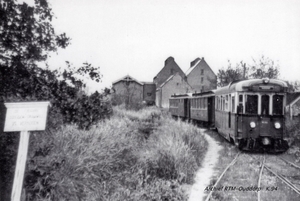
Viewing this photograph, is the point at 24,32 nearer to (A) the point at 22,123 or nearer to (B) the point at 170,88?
(A) the point at 22,123

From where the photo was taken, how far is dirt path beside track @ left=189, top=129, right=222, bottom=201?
6.80 m

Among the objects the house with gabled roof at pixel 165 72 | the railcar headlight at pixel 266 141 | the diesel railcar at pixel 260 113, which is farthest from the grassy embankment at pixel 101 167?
the house with gabled roof at pixel 165 72

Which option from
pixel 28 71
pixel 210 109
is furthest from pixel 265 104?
pixel 28 71

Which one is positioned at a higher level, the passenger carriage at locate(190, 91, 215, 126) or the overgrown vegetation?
the passenger carriage at locate(190, 91, 215, 126)

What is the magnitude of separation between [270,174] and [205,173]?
1.85 meters

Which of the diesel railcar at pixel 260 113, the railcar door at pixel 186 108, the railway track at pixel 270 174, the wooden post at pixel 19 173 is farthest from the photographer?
the railcar door at pixel 186 108

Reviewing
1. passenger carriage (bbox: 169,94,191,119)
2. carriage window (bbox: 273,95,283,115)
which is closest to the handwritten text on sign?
carriage window (bbox: 273,95,283,115)

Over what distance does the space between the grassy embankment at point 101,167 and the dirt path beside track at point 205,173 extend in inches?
9.6

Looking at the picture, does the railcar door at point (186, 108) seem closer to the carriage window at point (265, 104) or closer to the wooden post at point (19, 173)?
the carriage window at point (265, 104)

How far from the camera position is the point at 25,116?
4164 mm

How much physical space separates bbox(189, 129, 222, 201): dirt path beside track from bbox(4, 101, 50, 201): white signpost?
3.86 metres

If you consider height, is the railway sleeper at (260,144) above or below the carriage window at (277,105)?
below

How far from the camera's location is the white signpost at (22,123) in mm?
4051

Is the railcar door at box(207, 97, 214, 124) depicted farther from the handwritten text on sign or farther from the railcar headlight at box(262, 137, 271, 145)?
the handwritten text on sign
